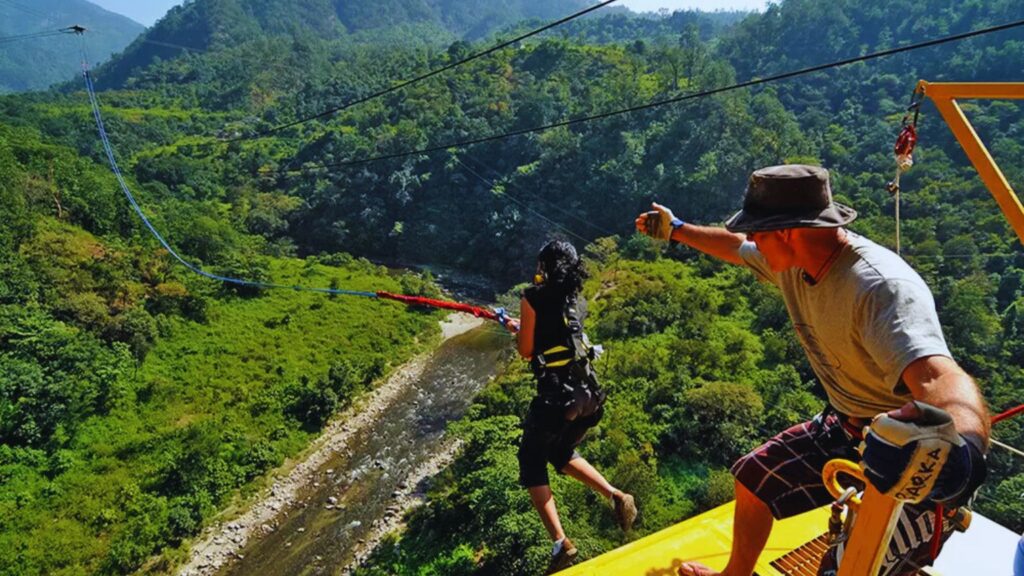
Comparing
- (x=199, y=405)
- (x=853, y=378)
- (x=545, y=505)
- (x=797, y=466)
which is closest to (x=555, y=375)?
(x=545, y=505)

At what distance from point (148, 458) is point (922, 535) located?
1829 centimetres

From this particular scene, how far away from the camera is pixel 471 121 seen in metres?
47.6

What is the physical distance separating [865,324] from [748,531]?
3.84 ft

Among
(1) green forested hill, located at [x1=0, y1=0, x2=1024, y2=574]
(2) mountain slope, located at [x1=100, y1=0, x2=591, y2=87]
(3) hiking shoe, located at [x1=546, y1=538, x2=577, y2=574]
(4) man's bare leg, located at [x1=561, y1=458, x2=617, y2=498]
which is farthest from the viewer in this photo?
(2) mountain slope, located at [x1=100, y1=0, x2=591, y2=87]

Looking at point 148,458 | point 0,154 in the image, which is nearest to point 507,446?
point 148,458

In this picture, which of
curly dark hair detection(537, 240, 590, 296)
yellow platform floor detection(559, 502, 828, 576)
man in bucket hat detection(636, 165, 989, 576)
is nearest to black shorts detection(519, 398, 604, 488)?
yellow platform floor detection(559, 502, 828, 576)

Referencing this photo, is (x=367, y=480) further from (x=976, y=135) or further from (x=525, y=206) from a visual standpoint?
(x=525, y=206)

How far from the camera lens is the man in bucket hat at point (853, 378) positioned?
100 centimetres

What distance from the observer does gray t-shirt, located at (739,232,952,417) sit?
1.44 meters

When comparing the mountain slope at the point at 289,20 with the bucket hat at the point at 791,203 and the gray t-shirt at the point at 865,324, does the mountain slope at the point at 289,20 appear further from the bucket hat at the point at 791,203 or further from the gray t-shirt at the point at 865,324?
the gray t-shirt at the point at 865,324

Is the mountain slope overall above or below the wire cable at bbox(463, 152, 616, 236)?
above

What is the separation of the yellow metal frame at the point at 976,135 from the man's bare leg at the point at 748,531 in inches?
67.9

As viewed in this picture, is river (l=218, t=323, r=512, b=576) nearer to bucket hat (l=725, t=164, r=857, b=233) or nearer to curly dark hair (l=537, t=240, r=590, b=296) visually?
curly dark hair (l=537, t=240, r=590, b=296)

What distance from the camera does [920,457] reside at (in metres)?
0.97
